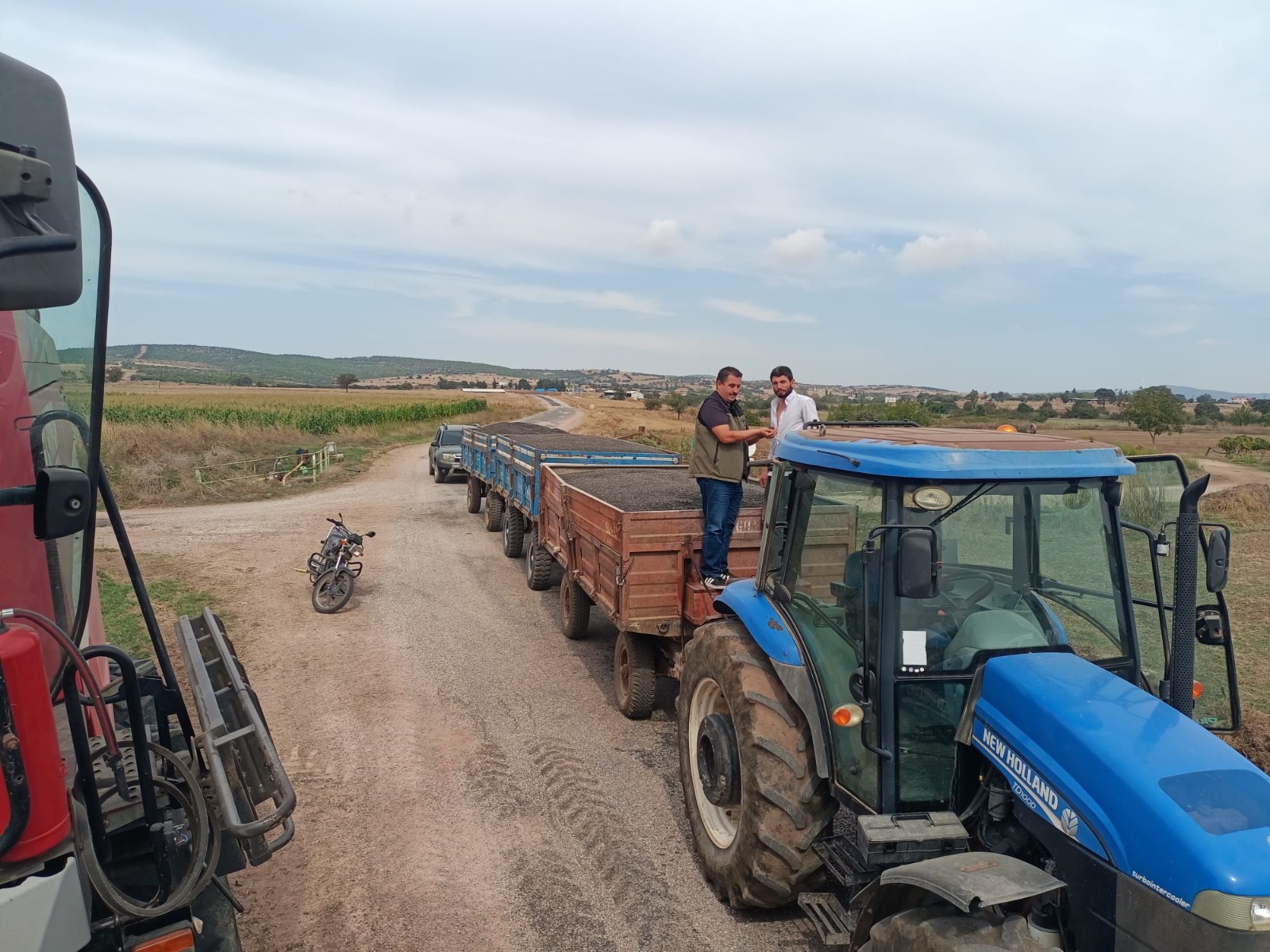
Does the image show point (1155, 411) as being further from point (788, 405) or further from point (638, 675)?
point (638, 675)

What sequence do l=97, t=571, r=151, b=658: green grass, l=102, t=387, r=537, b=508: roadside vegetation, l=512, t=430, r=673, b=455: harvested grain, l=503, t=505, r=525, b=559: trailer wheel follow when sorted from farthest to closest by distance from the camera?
l=102, t=387, r=537, b=508: roadside vegetation, l=512, t=430, r=673, b=455: harvested grain, l=503, t=505, r=525, b=559: trailer wheel, l=97, t=571, r=151, b=658: green grass

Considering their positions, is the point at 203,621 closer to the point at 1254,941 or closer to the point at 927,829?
the point at 927,829

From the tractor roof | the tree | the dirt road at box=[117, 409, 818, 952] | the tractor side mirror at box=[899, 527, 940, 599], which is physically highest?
the tree

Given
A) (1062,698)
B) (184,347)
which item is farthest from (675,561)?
(184,347)

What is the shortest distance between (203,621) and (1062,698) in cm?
401

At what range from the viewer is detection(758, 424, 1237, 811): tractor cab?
10.0ft

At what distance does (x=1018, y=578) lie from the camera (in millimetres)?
3295

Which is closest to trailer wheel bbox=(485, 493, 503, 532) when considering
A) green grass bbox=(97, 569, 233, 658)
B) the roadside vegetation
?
green grass bbox=(97, 569, 233, 658)

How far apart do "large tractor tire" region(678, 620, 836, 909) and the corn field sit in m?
23.2

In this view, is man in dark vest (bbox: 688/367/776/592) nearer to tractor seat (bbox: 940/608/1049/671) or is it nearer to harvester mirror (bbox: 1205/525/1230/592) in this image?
tractor seat (bbox: 940/608/1049/671)

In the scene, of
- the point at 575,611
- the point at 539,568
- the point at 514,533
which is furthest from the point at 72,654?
the point at 514,533

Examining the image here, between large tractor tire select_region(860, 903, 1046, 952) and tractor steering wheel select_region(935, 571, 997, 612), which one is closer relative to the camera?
large tractor tire select_region(860, 903, 1046, 952)

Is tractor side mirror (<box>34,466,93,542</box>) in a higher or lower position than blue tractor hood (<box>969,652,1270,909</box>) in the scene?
higher

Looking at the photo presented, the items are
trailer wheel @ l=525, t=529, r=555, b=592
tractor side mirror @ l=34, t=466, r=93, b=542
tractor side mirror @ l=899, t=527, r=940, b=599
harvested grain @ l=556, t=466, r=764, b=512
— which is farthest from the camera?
trailer wheel @ l=525, t=529, r=555, b=592
